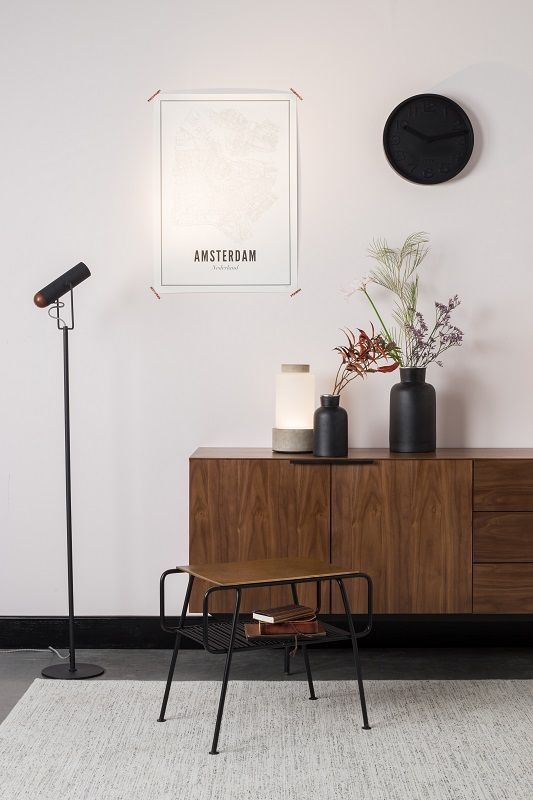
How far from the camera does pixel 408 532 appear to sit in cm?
363

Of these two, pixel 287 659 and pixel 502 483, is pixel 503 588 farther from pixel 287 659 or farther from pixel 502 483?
pixel 287 659

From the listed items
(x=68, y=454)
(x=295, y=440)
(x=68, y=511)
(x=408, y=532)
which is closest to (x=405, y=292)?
(x=295, y=440)

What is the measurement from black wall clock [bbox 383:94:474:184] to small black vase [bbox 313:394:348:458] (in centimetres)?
107

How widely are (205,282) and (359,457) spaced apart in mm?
1033

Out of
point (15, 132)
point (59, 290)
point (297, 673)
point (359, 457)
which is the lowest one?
point (297, 673)

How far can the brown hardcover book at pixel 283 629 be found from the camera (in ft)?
9.96

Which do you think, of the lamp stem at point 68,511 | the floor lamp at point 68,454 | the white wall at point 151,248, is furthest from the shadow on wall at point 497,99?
the lamp stem at point 68,511

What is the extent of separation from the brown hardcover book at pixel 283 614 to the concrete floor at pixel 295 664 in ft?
2.06

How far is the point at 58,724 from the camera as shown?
314 cm

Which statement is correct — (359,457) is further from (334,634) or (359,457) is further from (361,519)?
(334,634)

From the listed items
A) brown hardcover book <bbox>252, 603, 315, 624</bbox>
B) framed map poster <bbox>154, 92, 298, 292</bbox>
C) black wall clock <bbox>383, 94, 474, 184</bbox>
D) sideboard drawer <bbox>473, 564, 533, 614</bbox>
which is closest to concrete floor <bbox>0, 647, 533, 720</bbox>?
sideboard drawer <bbox>473, 564, 533, 614</bbox>

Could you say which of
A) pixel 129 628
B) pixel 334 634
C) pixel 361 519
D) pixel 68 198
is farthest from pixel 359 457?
pixel 68 198

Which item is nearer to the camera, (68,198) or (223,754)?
(223,754)

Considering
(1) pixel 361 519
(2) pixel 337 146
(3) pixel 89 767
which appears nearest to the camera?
(3) pixel 89 767
